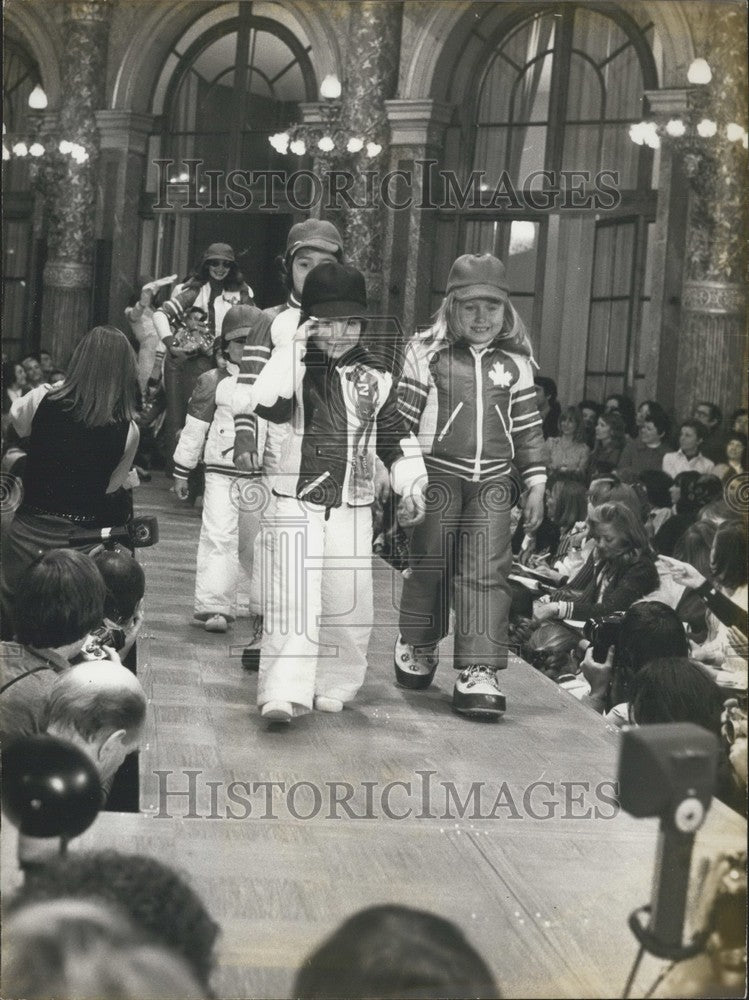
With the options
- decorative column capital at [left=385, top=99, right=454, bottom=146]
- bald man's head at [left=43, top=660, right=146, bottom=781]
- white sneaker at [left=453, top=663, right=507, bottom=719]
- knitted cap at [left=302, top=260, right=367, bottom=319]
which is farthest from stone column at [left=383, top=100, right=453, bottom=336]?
bald man's head at [left=43, top=660, right=146, bottom=781]

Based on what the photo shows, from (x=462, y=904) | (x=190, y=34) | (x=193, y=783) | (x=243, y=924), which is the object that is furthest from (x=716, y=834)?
(x=190, y=34)

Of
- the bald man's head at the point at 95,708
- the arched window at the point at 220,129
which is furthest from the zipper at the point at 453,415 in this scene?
the bald man's head at the point at 95,708

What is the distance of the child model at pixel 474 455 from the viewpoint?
4082mm

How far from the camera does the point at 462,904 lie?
8.85ft

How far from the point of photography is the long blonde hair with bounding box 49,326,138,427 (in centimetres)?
369

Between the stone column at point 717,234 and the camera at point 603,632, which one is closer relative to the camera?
the stone column at point 717,234

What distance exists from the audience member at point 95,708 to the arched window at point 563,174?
1.88 meters

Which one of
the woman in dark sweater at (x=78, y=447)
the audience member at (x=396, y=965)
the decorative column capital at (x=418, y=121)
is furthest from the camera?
the decorative column capital at (x=418, y=121)

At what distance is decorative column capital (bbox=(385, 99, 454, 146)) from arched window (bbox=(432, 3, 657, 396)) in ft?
0.27

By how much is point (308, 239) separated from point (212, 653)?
1.37 meters

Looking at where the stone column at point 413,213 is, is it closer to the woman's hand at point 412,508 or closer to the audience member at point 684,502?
the woman's hand at point 412,508

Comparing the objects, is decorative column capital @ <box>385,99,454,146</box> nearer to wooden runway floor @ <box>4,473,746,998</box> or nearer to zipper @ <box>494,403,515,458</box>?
zipper @ <box>494,403,515,458</box>

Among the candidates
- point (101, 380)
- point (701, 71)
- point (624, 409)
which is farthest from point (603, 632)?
point (701, 71)

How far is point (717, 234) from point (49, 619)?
1.97 metres
